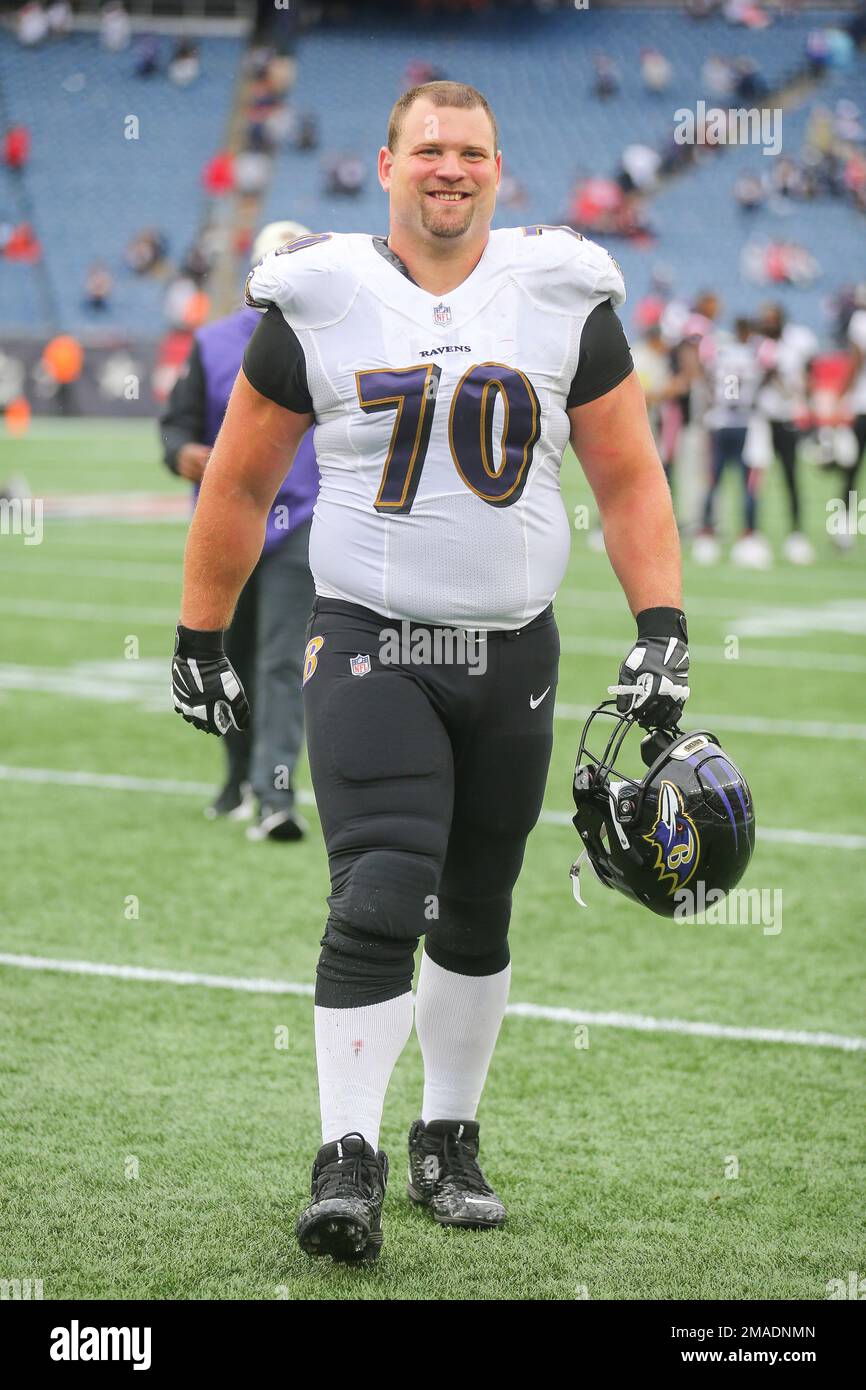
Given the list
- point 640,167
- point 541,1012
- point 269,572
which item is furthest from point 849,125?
point 541,1012

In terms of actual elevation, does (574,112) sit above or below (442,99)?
above

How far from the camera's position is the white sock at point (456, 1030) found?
3.58 m

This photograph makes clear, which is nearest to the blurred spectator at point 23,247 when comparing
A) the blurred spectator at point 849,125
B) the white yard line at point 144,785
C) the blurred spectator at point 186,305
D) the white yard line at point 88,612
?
the blurred spectator at point 186,305

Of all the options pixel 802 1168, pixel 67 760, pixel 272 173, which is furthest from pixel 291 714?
pixel 272 173

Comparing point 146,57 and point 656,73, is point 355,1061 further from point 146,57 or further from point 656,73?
point 146,57

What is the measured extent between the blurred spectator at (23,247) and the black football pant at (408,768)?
31489mm

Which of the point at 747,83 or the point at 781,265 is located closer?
the point at 781,265

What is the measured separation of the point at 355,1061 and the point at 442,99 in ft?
5.68

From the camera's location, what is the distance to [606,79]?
35375 millimetres

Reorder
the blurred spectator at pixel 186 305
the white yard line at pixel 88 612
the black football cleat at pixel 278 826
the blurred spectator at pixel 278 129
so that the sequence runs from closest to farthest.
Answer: the black football cleat at pixel 278 826 → the white yard line at pixel 88 612 → the blurred spectator at pixel 186 305 → the blurred spectator at pixel 278 129

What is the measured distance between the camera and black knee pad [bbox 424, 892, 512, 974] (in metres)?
3.51

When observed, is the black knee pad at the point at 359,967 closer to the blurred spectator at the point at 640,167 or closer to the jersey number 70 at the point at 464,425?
the jersey number 70 at the point at 464,425

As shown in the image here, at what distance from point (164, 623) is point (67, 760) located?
12.3 feet

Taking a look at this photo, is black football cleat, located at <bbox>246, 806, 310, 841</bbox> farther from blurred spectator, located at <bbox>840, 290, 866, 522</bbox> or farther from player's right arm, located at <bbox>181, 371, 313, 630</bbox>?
blurred spectator, located at <bbox>840, 290, 866, 522</bbox>
